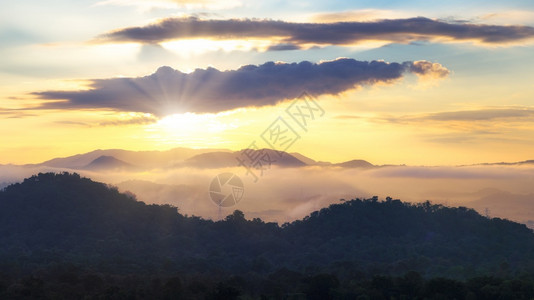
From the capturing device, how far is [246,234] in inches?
6186

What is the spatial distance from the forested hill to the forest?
30 cm

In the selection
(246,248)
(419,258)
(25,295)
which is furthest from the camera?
(246,248)

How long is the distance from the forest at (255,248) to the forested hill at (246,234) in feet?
0.98

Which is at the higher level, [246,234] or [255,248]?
[246,234]

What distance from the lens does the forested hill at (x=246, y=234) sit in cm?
12862

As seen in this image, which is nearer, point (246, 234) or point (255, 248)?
point (255, 248)

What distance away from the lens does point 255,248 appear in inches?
5797

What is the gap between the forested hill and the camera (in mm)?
128625

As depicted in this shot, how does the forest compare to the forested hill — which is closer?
the forest

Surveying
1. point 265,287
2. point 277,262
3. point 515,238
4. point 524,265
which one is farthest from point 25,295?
point 515,238

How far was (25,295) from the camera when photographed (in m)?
67.3

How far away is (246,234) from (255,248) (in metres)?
10.3

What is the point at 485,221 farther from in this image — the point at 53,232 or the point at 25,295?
the point at 25,295

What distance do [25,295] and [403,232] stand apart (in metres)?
118
